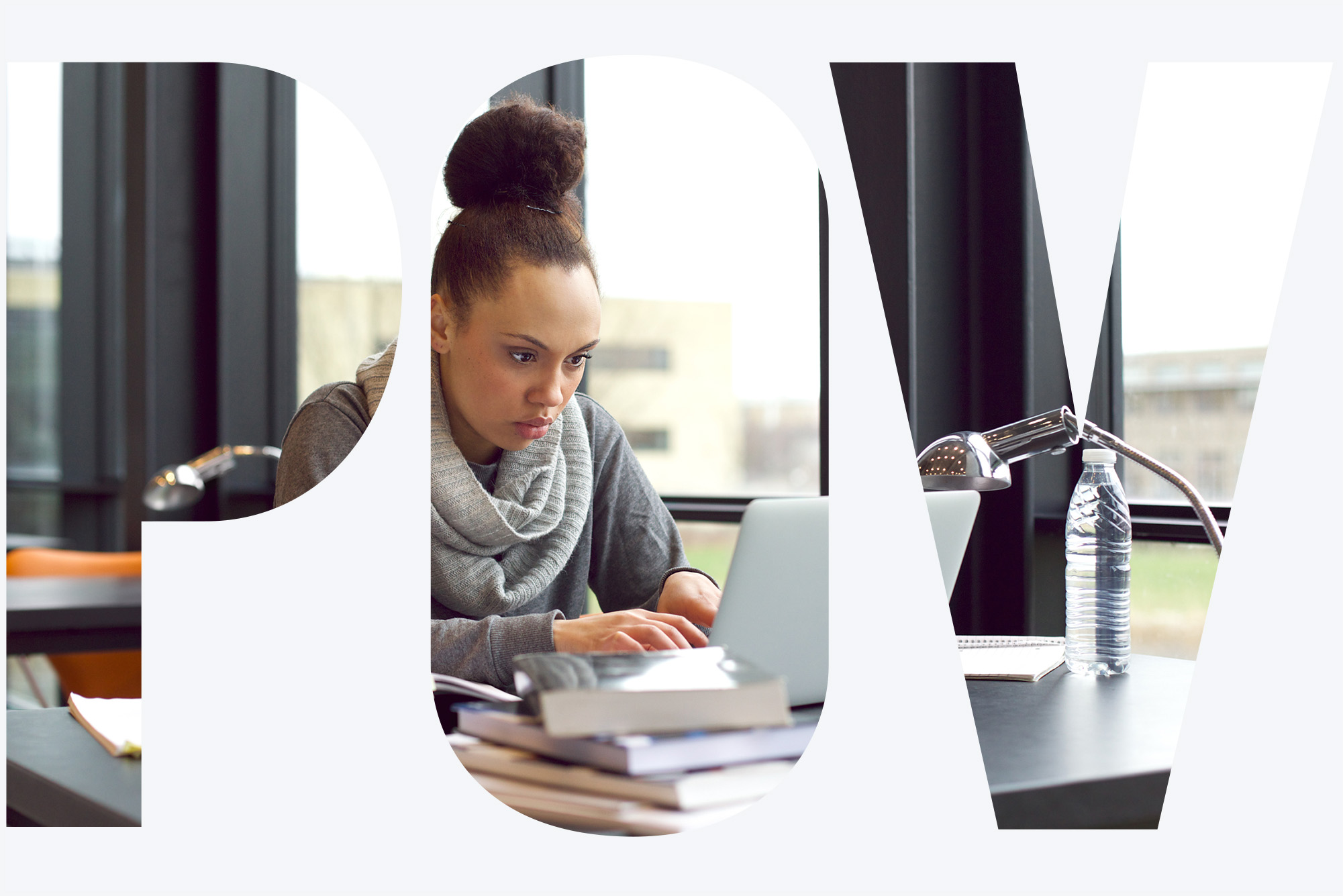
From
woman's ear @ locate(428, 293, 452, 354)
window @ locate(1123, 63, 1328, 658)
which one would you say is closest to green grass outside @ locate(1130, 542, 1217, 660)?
window @ locate(1123, 63, 1328, 658)

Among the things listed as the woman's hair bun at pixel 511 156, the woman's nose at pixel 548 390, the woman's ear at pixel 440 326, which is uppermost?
the woman's hair bun at pixel 511 156

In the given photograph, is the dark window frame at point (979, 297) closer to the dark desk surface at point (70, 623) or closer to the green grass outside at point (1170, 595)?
the green grass outside at point (1170, 595)

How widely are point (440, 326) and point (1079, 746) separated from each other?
0.67 m

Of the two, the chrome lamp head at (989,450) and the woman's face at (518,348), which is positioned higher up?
the woman's face at (518,348)

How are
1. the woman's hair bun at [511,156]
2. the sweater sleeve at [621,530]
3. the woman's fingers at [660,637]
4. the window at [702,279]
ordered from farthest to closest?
the window at [702,279], the sweater sleeve at [621,530], the woman's hair bun at [511,156], the woman's fingers at [660,637]

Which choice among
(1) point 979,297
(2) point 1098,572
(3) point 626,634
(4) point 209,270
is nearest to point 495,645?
(3) point 626,634

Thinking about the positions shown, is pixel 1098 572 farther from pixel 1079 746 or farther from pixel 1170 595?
pixel 1170 595

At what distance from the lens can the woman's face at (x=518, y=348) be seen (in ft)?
3.41

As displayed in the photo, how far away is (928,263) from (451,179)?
1079 millimetres

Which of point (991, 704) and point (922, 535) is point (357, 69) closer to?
point (922, 535)

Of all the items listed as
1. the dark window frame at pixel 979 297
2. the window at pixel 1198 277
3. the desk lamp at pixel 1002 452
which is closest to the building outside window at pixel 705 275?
the dark window frame at pixel 979 297

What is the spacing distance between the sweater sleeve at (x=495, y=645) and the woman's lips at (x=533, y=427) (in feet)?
0.61

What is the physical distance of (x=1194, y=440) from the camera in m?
1.90

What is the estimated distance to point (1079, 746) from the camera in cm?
94
